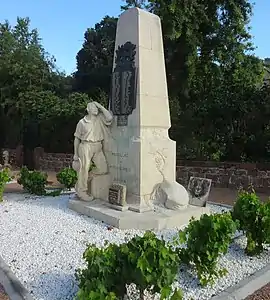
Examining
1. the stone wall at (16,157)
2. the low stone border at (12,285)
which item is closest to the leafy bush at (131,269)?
the low stone border at (12,285)

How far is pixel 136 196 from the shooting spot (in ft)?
16.7

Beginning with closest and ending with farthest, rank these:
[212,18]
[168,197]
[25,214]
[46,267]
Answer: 1. [46,267]
2. [168,197]
3. [25,214]
4. [212,18]

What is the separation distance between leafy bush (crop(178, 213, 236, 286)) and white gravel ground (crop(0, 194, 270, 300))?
0.13 metres

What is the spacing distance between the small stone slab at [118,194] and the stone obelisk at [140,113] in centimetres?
15

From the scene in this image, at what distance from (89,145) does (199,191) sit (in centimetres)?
198

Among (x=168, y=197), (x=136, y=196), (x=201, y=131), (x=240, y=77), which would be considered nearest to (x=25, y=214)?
(x=136, y=196)

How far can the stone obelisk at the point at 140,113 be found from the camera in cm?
510

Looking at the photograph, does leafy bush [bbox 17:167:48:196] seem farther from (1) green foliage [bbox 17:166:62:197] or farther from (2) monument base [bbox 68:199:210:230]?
(2) monument base [bbox 68:199:210:230]

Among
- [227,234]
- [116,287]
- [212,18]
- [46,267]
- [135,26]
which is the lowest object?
[46,267]

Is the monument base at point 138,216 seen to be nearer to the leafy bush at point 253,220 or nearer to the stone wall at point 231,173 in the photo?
the leafy bush at point 253,220

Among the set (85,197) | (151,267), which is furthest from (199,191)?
(151,267)

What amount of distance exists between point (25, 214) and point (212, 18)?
8929 millimetres

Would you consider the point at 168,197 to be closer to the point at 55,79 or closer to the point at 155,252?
the point at 155,252

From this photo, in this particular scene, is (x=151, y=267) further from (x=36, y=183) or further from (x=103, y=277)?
(x=36, y=183)
